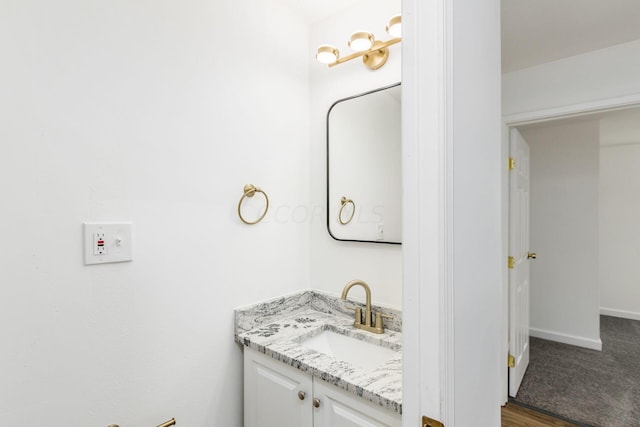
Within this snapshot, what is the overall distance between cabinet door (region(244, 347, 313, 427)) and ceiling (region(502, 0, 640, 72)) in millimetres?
1986

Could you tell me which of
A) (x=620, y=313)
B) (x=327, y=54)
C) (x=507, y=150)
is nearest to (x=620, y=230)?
(x=620, y=313)

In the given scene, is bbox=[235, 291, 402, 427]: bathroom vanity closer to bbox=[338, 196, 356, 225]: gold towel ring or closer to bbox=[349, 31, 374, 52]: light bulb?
bbox=[338, 196, 356, 225]: gold towel ring

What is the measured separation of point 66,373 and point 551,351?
12.4 feet

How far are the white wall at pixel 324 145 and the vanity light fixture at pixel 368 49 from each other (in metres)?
0.04

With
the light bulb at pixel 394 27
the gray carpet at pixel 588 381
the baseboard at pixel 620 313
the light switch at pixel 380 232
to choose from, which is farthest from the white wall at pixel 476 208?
the baseboard at pixel 620 313

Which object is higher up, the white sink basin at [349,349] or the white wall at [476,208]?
the white wall at [476,208]

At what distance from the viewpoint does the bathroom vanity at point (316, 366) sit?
Answer: 1025mm

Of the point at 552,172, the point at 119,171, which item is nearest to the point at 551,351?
the point at 552,172

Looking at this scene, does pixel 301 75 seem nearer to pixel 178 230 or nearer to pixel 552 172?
pixel 178 230

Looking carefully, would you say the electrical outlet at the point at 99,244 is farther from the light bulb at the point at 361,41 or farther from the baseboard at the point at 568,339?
the baseboard at the point at 568,339

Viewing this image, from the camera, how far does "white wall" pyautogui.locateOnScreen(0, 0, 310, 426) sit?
0.90 m

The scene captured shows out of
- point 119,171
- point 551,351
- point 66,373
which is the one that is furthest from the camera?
point 551,351

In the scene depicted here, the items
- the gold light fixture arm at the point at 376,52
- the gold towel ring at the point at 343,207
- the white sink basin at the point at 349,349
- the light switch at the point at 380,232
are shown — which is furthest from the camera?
the gold towel ring at the point at 343,207

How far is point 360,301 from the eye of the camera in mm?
1623
